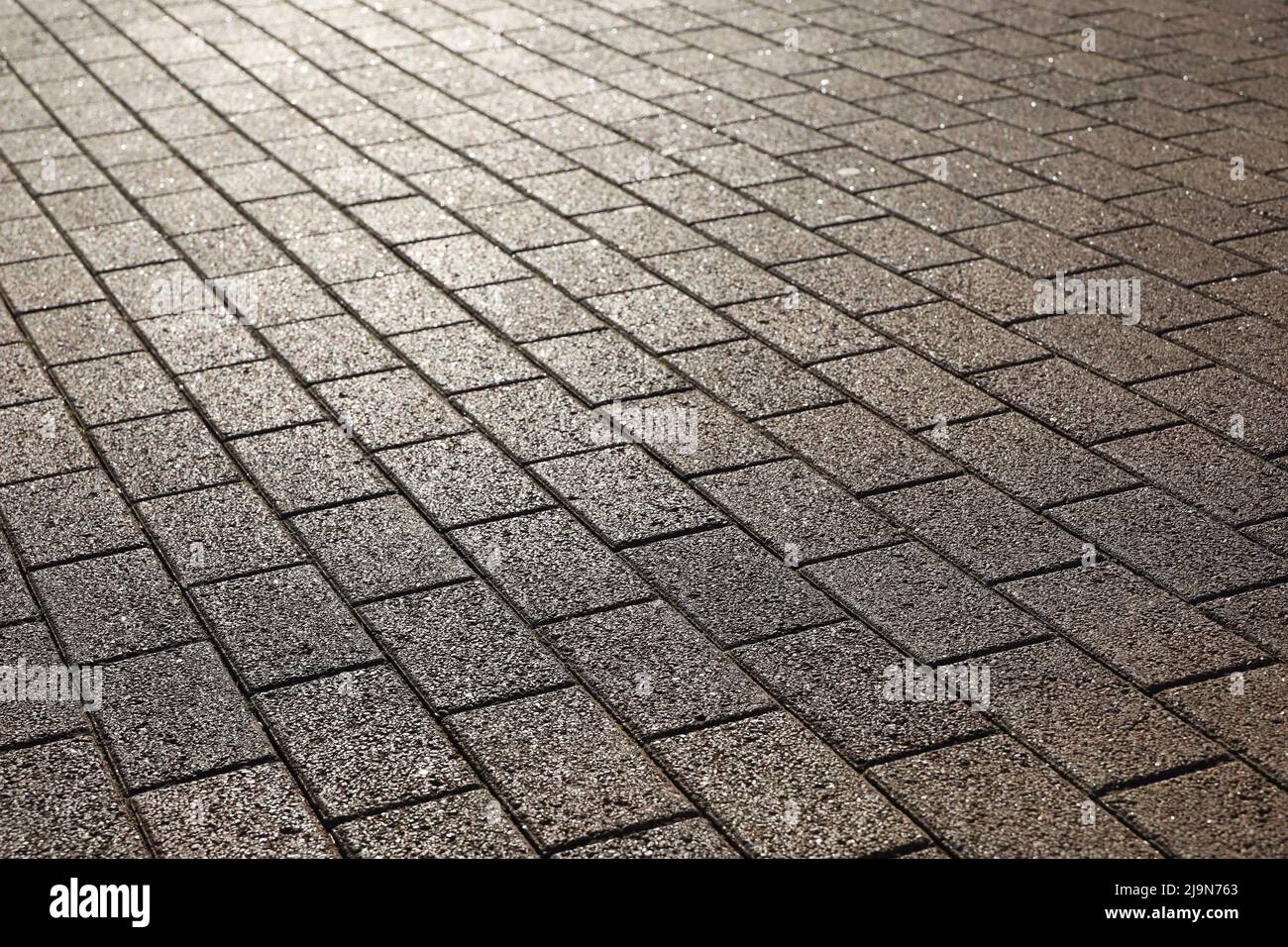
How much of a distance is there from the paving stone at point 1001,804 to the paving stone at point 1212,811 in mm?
84

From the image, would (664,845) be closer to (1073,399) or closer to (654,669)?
(654,669)

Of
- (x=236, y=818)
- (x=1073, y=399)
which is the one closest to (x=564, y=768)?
(x=236, y=818)

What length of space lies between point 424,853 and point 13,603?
1845 millimetres

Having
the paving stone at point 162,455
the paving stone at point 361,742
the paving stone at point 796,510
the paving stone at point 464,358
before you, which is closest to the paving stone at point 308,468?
the paving stone at point 162,455

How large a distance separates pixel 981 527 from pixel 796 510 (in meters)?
0.63

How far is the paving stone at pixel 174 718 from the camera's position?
13.1 ft

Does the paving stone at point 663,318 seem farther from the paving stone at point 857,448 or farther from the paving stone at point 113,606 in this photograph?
the paving stone at point 113,606

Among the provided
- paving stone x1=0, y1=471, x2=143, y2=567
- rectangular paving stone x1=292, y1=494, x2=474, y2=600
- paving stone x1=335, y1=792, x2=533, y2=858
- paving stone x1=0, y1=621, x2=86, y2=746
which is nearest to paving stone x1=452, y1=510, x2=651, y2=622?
rectangular paving stone x1=292, y1=494, x2=474, y2=600

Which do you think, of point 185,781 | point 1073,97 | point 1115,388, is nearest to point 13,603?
point 185,781

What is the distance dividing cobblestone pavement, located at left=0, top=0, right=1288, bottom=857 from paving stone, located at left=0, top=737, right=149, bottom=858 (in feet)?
0.04

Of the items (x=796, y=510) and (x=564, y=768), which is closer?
(x=564, y=768)

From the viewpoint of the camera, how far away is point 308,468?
541 cm

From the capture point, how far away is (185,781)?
154 inches
